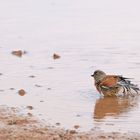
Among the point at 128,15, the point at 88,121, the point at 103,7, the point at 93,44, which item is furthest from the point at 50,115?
the point at 103,7

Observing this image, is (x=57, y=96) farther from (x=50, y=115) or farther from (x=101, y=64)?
(x=101, y=64)

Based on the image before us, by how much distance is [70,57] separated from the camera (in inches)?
539

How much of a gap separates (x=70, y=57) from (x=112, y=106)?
338 centimetres

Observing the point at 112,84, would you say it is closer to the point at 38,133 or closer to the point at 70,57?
the point at 70,57

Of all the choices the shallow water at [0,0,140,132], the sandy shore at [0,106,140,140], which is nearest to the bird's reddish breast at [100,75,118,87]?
the shallow water at [0,0,140,132]

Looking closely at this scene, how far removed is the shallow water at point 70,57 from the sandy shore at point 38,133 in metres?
0.27

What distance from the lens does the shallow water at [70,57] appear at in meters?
9.80

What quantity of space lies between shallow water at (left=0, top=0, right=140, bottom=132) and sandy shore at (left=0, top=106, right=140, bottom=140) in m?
0.27

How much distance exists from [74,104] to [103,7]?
10268 millimetres

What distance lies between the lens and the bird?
1120cm

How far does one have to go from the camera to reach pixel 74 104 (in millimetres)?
10219

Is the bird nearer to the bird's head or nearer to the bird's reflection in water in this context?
the bird's head

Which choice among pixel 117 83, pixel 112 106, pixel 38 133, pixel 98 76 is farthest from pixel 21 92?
pixel 38 133

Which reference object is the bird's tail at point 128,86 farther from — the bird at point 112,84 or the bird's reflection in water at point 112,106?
the bird's reflection in water at point 112,106
